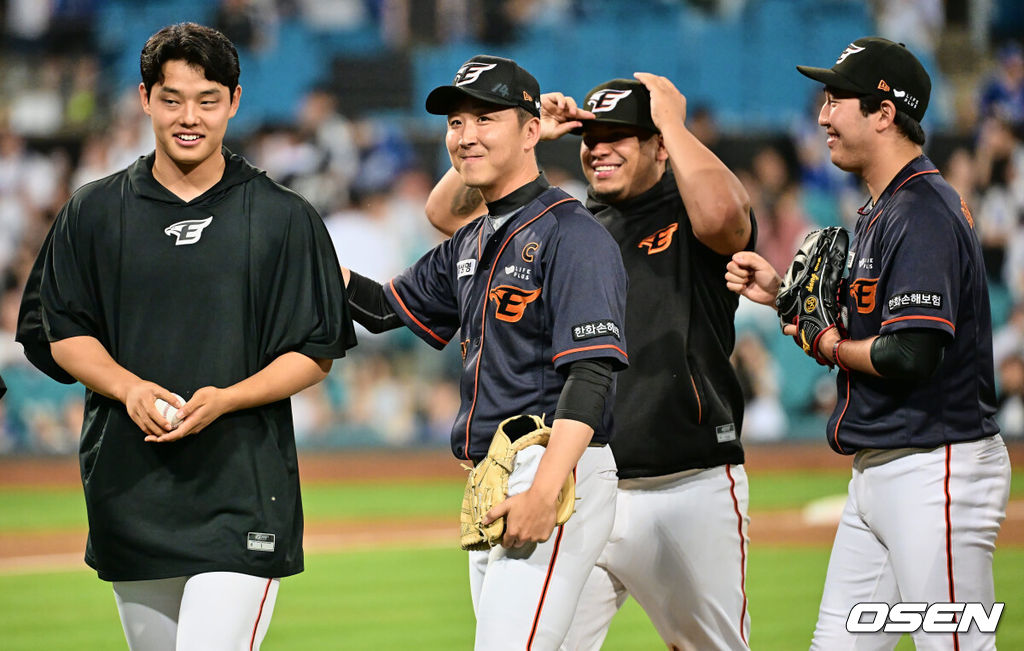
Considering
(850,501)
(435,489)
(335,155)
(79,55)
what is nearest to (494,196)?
(850,501)

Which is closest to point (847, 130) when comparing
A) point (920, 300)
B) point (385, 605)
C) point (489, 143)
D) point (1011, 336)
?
point (920, 300)

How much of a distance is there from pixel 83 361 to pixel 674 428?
1941 millimetres

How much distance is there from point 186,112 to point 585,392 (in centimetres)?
126

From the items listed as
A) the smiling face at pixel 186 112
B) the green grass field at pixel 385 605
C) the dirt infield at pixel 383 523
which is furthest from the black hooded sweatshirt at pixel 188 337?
the dirt infield at pixel 383 523

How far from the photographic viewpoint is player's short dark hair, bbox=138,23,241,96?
308cm

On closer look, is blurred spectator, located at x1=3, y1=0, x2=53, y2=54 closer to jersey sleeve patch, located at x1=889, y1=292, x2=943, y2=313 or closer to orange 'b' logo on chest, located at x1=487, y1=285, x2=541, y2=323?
orange 'b' logo on chest, located at x1=487, y1=285, x2=541, y2=323

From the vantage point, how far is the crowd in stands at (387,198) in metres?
15.2

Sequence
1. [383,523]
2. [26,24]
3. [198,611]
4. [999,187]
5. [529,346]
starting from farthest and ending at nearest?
[26,24] → [999,187] → [383,523] → [529,346] → [198,611]

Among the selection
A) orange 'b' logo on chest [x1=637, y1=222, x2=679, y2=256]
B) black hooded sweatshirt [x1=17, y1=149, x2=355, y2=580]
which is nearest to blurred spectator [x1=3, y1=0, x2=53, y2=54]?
orange 'b' logo on chest [x1=637, y1=222, x2=679, y2=256]

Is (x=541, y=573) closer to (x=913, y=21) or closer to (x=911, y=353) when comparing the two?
(x=911, y=353)

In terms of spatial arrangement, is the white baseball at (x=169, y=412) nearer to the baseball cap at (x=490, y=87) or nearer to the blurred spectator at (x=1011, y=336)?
the baseball cap at (x=490, y=87)

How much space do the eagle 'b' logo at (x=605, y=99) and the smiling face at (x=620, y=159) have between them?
6cm

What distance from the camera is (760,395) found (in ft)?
49.9

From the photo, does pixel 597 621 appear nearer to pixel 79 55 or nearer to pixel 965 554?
pixel 965 554
